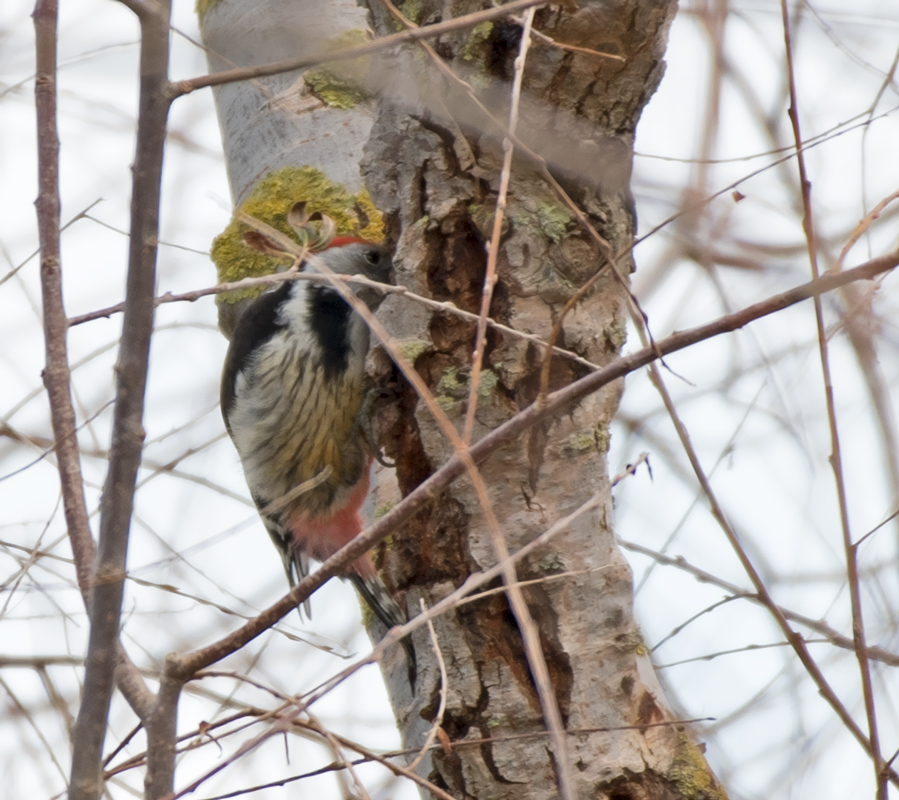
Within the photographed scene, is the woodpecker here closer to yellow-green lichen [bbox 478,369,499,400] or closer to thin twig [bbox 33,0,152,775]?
yellow-green lichen [bbox 478,369,499,400]

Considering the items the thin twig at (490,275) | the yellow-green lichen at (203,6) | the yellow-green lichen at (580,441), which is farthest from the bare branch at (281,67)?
the yellow-green lichen at (203,6)

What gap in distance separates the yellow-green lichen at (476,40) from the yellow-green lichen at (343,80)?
74 cm

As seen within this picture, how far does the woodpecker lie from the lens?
105 inches

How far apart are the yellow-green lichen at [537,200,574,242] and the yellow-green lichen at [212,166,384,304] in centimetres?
61

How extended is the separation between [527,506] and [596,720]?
384 mm

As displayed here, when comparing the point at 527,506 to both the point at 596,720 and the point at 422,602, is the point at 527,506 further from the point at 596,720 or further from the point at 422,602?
the point at 596,720

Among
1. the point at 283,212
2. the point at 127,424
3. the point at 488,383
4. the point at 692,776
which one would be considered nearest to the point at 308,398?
the point at 283,212

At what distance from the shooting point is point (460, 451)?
111cm

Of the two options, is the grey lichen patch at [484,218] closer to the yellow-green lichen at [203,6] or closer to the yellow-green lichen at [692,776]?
the yellow-green lichen at [692,776]

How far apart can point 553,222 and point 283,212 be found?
0.88 m

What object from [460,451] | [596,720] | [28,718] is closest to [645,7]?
[460,451]

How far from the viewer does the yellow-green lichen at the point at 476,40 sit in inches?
70.1

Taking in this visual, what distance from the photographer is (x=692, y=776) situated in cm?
168

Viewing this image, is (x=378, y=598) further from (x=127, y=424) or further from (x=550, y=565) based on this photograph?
(x=127, y=424)
